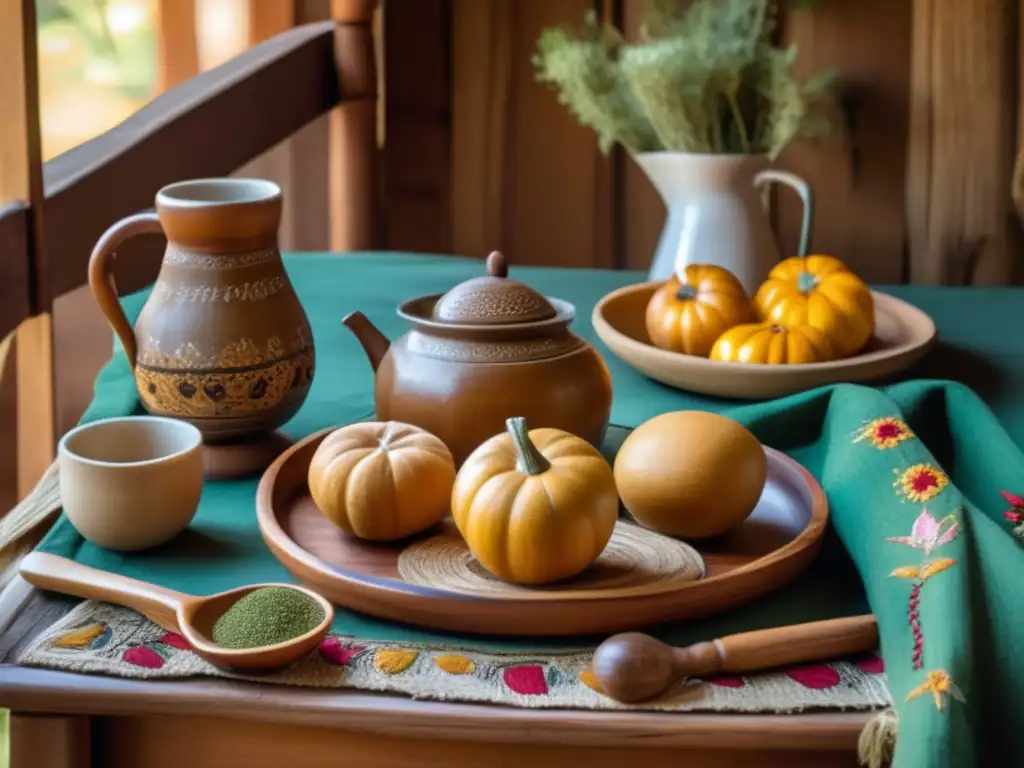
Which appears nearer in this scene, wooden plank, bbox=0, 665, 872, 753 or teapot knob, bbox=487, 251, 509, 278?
wooden plank, bbox=0, 665, 872, 753

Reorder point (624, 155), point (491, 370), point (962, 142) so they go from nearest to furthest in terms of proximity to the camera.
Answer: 1. point (491, 370)
2. point (962, 142)
3. point (624, 155)

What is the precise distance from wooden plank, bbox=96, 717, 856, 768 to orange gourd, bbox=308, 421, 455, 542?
15 centimetres

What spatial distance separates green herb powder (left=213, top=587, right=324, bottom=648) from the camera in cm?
64

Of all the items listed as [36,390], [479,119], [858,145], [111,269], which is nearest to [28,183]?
[36,390]

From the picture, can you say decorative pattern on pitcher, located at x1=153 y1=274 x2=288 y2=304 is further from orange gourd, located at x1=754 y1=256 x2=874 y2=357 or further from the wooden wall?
the wooden wall

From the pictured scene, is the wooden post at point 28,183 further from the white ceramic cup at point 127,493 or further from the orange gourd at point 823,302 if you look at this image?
the orange gourd at point 823,302

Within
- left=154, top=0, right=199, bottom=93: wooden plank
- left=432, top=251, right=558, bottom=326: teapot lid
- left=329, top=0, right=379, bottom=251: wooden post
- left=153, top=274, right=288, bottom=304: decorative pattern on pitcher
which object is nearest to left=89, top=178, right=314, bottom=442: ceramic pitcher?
left=153, top=274, right=288, bottom=304: decorative pattern on pitcher

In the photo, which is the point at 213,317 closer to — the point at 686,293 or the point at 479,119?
the point at 686,293

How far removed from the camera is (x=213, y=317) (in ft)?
2.86

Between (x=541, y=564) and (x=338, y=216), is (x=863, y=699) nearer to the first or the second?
(x=541, y=564)

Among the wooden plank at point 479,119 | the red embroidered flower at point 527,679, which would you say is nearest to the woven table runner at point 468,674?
the red embroidered flower at point 527,679

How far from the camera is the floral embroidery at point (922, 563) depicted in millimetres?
637

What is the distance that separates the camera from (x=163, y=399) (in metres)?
0.89

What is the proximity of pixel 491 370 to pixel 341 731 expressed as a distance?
271mm
